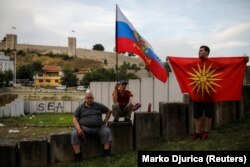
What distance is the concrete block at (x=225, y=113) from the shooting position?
9.42m

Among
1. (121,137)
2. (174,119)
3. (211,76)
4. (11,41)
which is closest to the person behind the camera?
(211,76)

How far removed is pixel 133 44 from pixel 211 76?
2.07 m

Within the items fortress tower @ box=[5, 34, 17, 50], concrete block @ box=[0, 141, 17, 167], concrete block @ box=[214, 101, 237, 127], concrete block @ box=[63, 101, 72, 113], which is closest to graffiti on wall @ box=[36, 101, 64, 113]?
concrete block @ box=[63, 101, 72, 113]

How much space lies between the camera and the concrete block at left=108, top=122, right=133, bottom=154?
30.4 feet

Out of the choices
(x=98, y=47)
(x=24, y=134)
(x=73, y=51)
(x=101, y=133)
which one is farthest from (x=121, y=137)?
(x=98, y=47)

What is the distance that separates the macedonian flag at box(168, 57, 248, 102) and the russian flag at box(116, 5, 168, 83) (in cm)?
85

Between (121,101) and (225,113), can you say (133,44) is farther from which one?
A: (225,113)

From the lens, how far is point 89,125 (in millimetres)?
8688

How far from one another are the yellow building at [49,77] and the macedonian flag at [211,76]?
113 meters

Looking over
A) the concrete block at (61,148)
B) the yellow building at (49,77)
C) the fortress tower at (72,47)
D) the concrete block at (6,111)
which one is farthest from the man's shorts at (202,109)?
the fortress tower at (72,47)

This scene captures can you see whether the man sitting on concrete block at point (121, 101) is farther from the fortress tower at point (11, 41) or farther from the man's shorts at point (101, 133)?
the fortress tower at point (11, 41)

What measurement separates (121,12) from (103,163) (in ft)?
12.0

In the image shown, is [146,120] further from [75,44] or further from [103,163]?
[75,44]

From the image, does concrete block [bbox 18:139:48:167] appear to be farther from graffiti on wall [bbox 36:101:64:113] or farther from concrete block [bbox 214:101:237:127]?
graffiti on wall [bbox 36:101:64:113]
